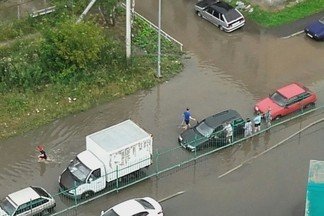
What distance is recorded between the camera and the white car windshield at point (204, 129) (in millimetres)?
34750

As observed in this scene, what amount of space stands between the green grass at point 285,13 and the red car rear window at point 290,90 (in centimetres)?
756

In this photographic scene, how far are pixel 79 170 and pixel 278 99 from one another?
10383mm

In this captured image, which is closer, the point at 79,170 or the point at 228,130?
the point at 79,170

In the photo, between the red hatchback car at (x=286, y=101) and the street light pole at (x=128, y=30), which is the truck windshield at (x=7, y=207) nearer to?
the street light pole at (x=128, y=30)

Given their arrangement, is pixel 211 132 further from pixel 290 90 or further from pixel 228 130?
pixel 290 90

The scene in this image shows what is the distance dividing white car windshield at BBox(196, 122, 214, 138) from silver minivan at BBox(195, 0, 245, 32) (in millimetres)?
9772

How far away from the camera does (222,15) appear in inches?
1708

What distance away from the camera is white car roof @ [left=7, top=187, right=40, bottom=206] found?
3050 centimetres

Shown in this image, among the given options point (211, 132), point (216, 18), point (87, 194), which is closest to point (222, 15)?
point (216, 18)

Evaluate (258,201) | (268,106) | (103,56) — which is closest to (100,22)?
(103,56)

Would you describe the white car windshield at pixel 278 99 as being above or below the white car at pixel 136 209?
above

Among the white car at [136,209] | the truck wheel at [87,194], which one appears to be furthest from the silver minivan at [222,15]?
the white car at [136,209]

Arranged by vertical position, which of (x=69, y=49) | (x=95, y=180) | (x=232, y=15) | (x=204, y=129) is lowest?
(x=95, y=180)

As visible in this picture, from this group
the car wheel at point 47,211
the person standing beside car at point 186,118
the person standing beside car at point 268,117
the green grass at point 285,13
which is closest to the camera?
the car wheel at point 47,211
